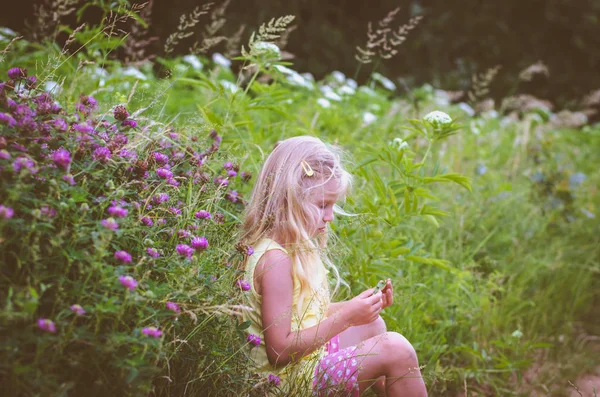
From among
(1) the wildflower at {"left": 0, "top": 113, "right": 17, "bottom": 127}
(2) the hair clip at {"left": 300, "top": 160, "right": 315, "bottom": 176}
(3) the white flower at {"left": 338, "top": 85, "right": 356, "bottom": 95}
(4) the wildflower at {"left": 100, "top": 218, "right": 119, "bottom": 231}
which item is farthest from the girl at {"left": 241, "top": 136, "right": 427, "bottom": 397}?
(3) the white flower at {"left": 338, "top": 85, "right": 356, "bottom": 95}

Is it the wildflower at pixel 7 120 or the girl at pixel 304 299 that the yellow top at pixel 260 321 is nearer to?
the girl at pixel 304 299

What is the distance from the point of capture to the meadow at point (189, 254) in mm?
1375

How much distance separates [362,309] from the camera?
1.88m

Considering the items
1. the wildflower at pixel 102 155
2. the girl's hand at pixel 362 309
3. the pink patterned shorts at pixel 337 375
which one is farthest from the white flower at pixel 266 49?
the pink patterned shorts at pixel 337 375

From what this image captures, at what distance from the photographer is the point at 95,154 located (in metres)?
1.60

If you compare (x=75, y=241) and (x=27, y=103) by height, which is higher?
(x=27, y=103)

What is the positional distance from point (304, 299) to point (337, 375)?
25cm

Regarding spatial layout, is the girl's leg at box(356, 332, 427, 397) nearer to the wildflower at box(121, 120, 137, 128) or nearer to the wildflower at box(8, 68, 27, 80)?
the wildflower at box(121, 120, 137, 128)

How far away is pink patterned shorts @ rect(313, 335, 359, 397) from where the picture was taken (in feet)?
6.18

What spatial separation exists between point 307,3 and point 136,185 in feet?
17.1

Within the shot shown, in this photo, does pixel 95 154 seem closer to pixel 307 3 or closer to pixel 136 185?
pixel 136 185

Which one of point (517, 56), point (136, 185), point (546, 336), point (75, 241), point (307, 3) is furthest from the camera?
point (517, 56)

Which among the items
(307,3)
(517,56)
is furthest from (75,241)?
(517,56)

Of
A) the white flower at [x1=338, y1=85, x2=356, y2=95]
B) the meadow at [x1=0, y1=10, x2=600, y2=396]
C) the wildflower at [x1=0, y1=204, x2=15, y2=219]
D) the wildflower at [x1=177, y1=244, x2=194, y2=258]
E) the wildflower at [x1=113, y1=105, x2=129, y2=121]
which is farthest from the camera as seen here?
the white flower at [x1=338, y1=85, x2=356, y2=95]
